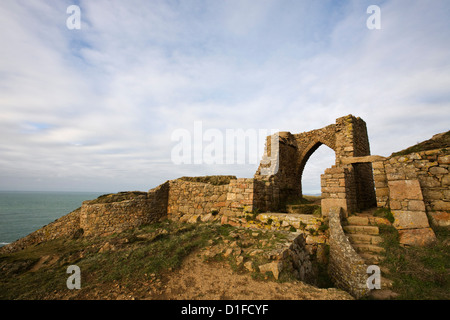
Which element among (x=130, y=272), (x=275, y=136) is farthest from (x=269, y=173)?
(x=130, y=272)

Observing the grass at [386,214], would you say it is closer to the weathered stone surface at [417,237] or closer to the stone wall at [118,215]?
the weathered stone surface at [417,237]

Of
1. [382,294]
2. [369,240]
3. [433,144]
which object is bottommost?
[382,294]

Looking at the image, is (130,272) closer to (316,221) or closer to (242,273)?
(242,273)

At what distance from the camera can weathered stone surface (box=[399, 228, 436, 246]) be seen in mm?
5188

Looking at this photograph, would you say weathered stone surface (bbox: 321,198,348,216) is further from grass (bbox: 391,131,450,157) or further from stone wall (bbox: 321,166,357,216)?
grass (bbox: 391,131,450,157)

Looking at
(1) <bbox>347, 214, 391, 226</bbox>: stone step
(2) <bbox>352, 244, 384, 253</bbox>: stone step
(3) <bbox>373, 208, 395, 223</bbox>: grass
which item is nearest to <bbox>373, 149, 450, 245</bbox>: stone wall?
(3) <bbox>373, 208, 395, 223</bbox>: grass

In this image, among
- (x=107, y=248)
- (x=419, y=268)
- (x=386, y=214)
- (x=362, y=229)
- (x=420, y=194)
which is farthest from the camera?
(x=107, y=248)

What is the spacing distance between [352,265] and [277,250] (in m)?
1.91

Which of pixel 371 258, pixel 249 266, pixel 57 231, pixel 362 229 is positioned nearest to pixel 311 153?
pixel 362 229

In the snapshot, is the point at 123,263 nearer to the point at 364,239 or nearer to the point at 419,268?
the point at 364,239

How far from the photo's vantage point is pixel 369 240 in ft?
18.9

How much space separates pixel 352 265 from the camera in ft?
15.3

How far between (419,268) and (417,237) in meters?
1.39

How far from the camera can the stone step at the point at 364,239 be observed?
18.6 ft
